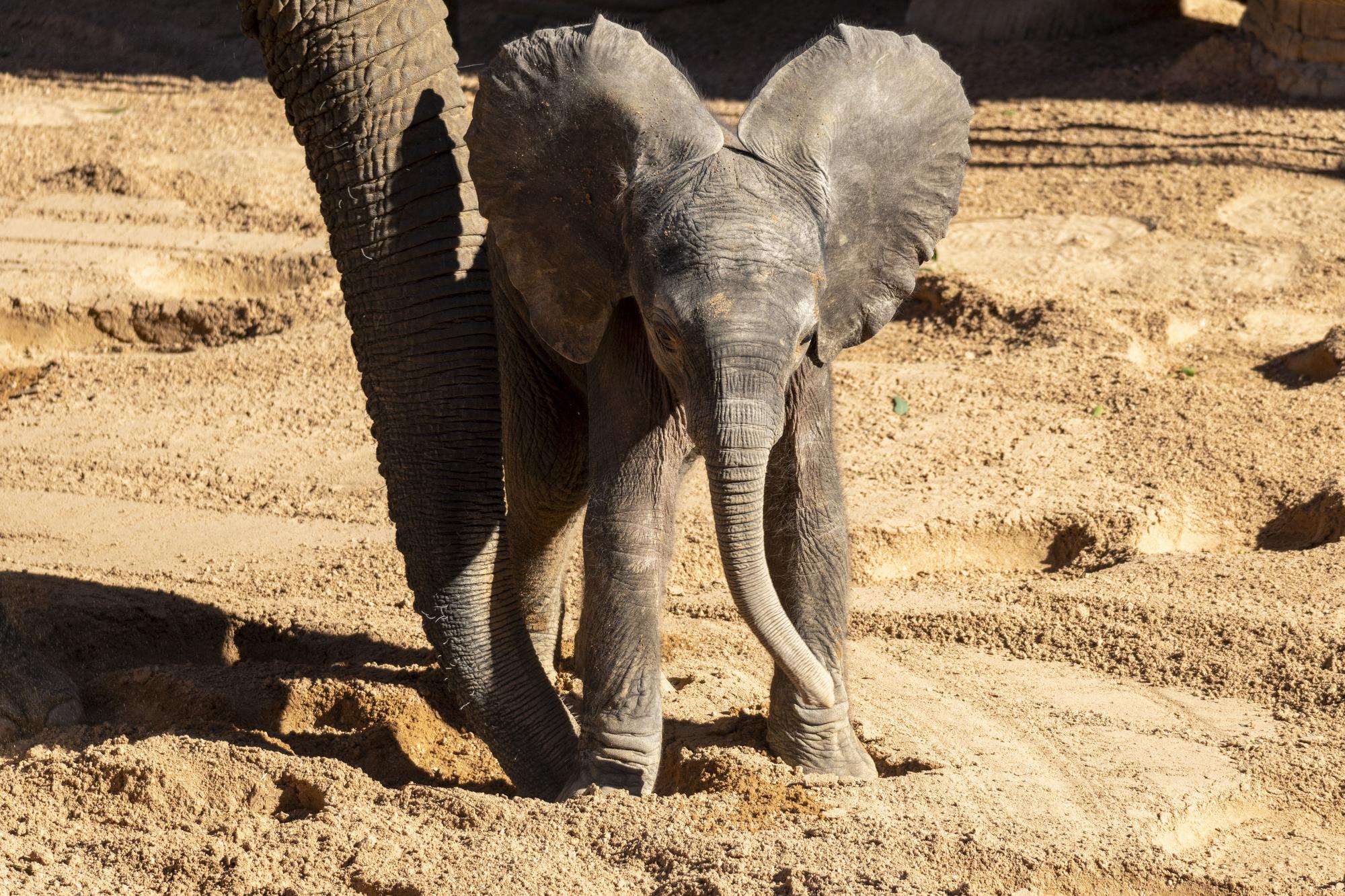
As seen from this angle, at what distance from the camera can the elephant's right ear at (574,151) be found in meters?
3.33

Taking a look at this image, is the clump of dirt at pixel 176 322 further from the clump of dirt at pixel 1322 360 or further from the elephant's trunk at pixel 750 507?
the elephant's trunk at pixel 750 507

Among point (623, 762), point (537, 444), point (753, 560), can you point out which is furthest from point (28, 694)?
point (753, 560)

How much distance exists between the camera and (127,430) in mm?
7027

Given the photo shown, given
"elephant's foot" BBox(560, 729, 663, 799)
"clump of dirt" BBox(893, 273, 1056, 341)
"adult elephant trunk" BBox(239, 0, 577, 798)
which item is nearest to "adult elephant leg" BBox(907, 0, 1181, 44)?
"clump of dirt" BBox(893, 273, 1056, 341)

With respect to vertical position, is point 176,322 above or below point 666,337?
below

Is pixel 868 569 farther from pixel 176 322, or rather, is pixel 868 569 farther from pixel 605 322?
pixel 176 322

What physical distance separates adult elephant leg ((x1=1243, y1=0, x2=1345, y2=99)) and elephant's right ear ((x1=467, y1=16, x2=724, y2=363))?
8.82m

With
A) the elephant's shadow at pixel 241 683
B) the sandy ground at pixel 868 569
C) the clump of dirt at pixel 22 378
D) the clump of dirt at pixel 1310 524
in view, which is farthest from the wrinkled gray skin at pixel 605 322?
the clump of dirt at pixel 22 378

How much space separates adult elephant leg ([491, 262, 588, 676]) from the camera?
409 centimetres

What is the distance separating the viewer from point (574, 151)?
3.46m

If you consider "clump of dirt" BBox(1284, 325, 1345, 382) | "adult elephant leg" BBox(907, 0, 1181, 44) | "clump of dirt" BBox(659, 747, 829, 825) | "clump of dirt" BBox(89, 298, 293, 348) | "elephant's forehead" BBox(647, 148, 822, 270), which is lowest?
"clump of dirt" BBox(659, 747, 829, 825)

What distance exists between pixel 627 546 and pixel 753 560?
0.43 m

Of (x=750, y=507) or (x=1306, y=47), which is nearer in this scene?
(x=750, y=507)

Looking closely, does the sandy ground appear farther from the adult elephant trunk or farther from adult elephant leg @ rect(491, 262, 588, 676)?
adult elephant leg @ rect(491, 262, 588, 676)
